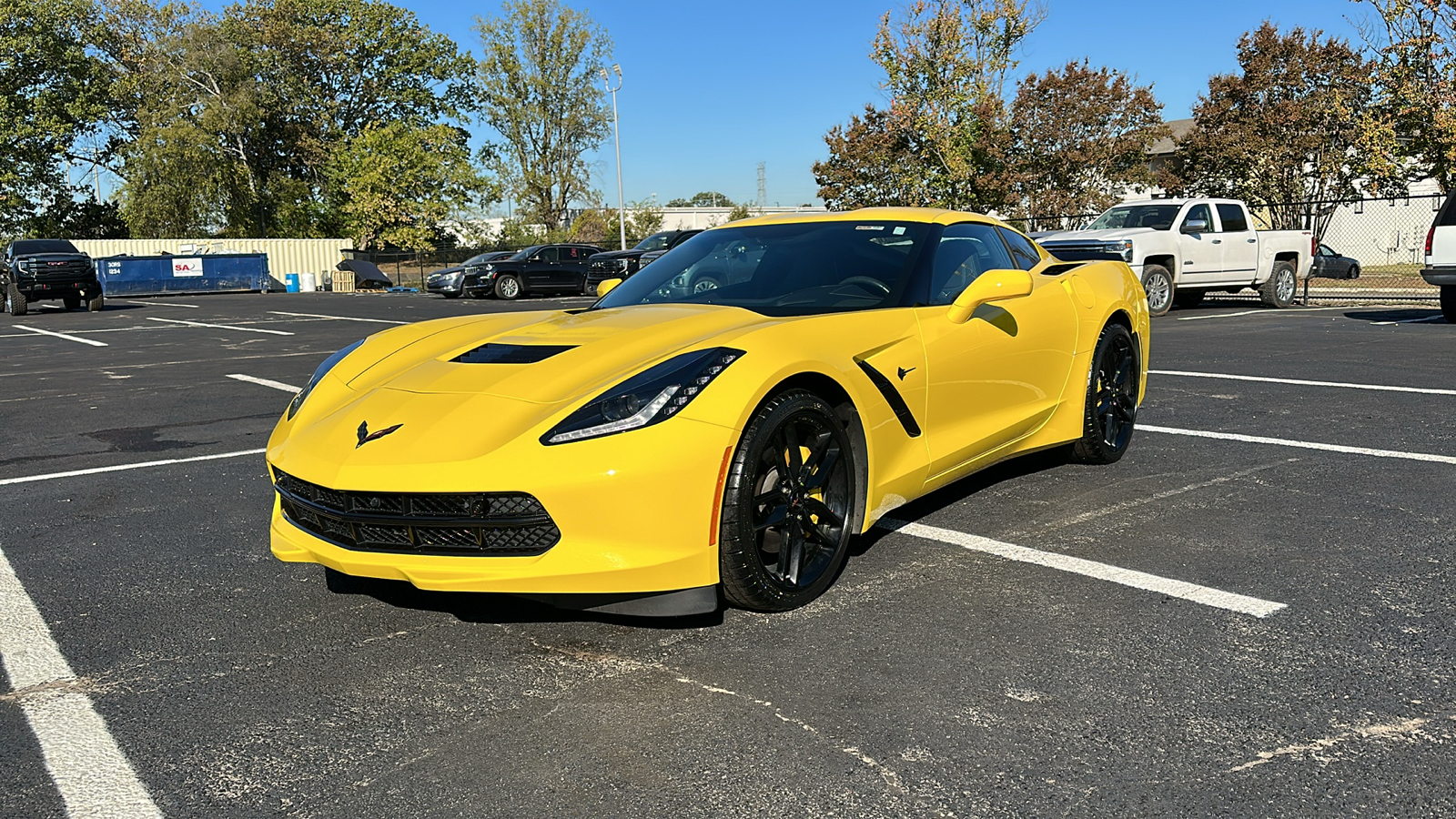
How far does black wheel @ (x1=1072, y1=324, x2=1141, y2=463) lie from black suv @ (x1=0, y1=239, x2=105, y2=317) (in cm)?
2606

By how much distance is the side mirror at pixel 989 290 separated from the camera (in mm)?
4367

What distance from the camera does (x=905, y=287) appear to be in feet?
14.4

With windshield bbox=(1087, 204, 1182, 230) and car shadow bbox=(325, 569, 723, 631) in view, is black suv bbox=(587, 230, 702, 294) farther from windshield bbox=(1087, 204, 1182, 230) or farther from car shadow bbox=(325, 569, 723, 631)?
car shadow bbox=(325, 569, 723, 631)

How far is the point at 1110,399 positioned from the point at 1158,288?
11915 millimetres

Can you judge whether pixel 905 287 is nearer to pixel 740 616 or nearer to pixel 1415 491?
pixel 740 616

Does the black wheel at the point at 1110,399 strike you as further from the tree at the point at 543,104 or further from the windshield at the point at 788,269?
the tree at the point at 543,104

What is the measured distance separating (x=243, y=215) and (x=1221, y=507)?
55661 millimetres

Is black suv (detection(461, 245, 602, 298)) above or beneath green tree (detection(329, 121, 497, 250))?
beneath

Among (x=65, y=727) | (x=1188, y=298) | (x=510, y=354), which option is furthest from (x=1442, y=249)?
(x=65, y=727)

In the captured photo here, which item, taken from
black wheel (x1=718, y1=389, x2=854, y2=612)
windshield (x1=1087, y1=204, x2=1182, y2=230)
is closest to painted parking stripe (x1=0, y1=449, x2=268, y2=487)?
black wheel (x1=718, y1=389, x2=854, y2=612)

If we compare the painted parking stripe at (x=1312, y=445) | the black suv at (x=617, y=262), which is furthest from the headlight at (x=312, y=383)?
the black suv at (x=617, y=262)

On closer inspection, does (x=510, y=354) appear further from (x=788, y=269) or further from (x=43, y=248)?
(x=43, y=248)

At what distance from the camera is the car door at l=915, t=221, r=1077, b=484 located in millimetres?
4262

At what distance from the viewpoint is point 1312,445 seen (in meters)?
6.04
